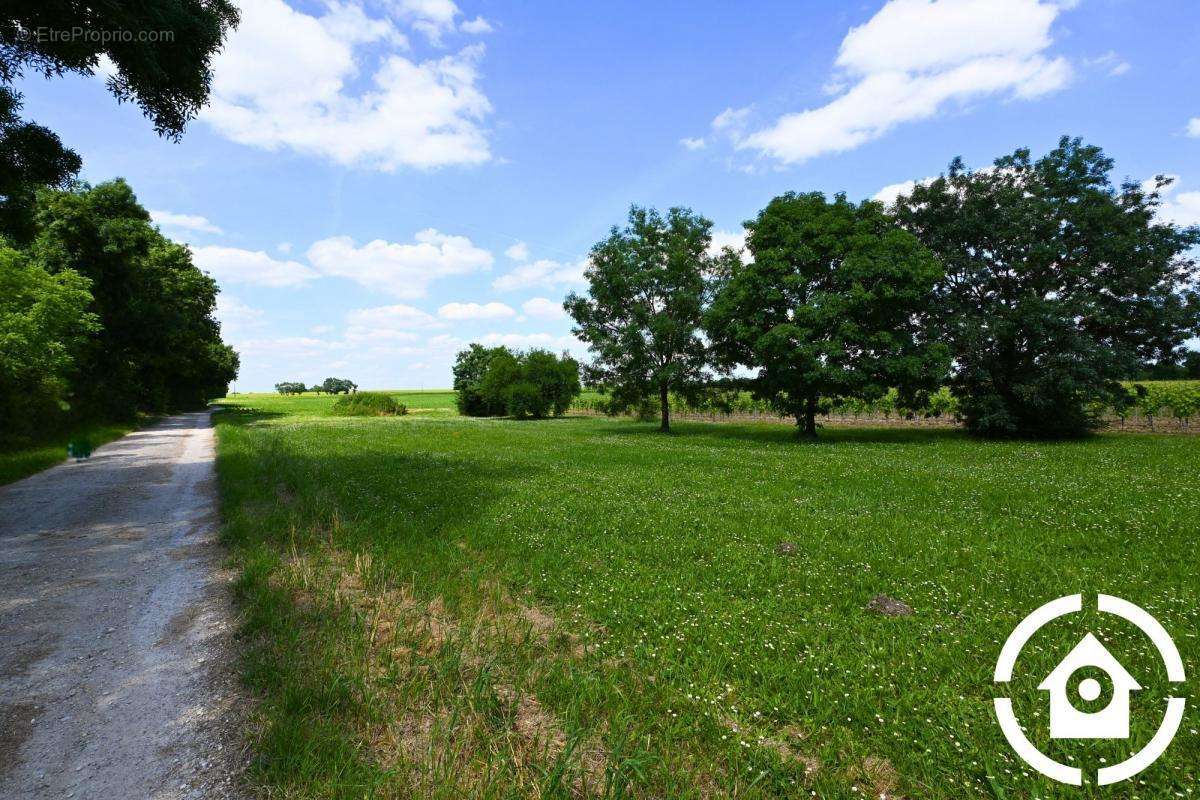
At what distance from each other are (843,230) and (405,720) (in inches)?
1276

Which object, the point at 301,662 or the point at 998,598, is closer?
the point at 301,662

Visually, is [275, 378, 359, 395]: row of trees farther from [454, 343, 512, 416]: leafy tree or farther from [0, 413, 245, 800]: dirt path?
[0, 413, 245, 800]: dirt path

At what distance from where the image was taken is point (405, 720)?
4289mm

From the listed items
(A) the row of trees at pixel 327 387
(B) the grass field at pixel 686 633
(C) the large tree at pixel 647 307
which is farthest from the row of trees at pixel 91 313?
(A) the row of trees at pixel 327 387

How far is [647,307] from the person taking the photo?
37.3 meters

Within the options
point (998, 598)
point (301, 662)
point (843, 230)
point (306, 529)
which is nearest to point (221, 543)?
point (306, 529)

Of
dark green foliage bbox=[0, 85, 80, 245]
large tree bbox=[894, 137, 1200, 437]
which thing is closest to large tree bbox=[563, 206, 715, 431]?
large tree bbox=[894, 137, 1200, 437]

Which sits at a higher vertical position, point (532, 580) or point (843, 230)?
point (843, 230)

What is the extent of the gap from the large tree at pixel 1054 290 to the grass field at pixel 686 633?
17877 millimetres

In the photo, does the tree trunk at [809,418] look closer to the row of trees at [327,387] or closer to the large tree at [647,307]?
the large tree at [647,307]

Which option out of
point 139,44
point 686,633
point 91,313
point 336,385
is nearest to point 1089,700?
point 686,633

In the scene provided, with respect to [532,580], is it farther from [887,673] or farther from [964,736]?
[964,736]

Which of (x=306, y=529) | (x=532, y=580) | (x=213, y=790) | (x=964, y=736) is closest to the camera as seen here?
(x=213, y=790)

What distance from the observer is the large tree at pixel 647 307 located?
35.3 m
